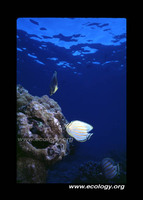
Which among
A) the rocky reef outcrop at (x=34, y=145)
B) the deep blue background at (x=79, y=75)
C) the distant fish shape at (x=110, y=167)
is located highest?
the deep blue background at (x=79, y=75)

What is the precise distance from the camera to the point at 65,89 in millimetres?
37688

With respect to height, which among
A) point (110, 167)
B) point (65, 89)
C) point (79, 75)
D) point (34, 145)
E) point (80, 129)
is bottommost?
point (110, 167)

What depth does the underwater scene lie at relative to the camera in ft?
10.7

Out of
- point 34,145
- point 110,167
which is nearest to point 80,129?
point 34,145

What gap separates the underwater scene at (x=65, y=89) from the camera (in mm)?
3275

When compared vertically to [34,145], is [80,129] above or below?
above

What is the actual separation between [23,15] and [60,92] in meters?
37.2

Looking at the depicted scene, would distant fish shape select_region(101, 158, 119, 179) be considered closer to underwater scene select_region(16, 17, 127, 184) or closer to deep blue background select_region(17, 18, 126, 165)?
underwater scene select_region(16, 17, 127, 184)

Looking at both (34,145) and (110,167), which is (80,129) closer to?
(34,145)

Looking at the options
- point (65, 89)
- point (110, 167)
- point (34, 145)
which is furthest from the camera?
point (65, 89)

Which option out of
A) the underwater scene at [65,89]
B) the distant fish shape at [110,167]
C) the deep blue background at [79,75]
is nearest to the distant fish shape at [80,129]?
the underwater scene at [65,89]

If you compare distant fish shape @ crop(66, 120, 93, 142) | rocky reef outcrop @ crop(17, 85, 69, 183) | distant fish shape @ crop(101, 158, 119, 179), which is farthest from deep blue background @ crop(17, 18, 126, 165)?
distant fish shape @ crop(66, 120, 93, 142)

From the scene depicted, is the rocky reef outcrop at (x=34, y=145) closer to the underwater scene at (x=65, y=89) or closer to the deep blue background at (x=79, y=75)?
the underwater scene at (x=65, y=89)
